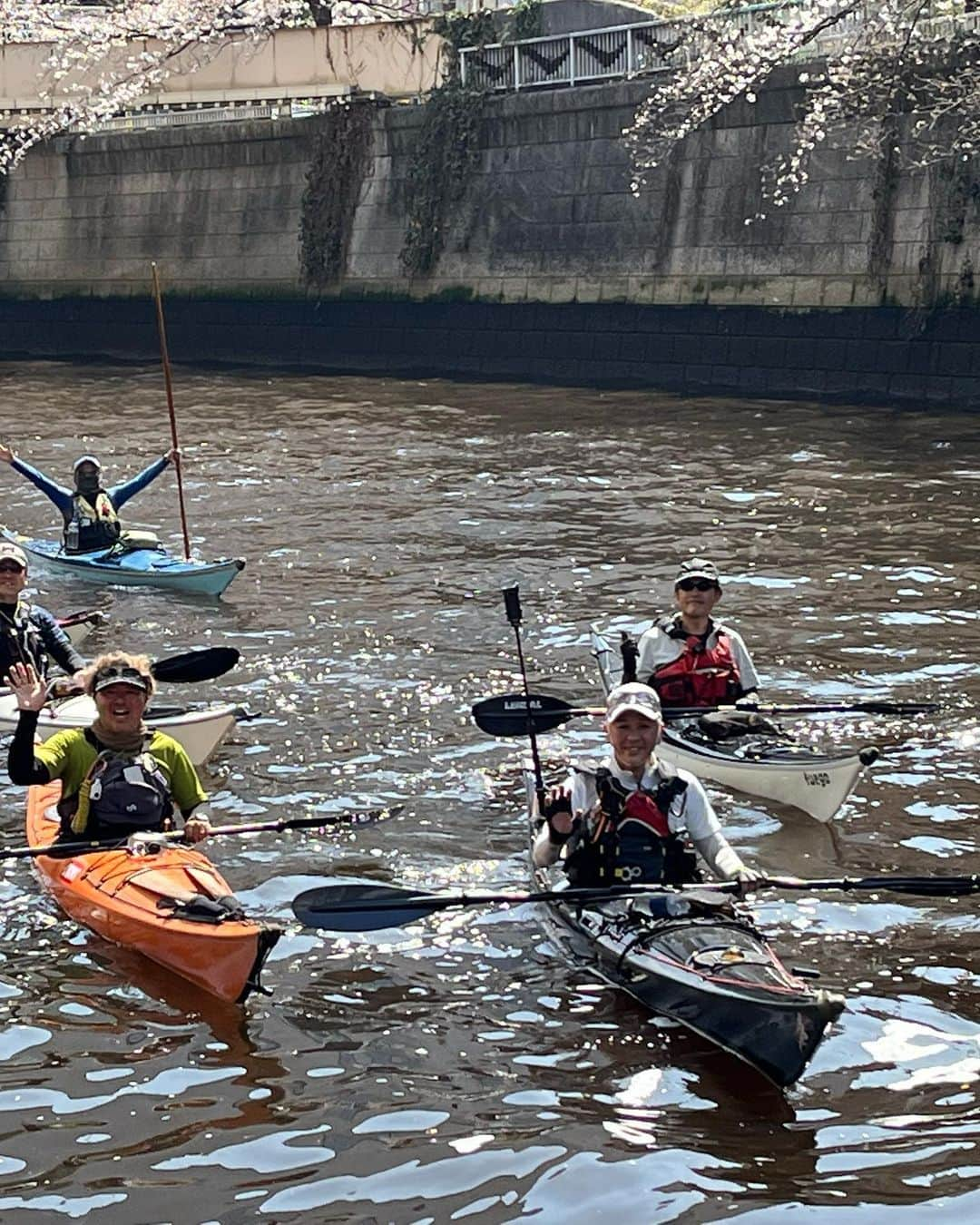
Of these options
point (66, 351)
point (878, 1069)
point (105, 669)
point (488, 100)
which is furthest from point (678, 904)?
point (66, 351)

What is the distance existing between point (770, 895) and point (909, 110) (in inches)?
748

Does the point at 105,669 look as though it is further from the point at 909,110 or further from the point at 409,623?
the point at 909,110

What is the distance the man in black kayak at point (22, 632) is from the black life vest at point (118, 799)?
2.74 meters

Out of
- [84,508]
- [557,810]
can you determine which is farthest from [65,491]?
[557,810]

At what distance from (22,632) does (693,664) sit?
431 centimetres

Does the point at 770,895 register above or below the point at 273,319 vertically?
below

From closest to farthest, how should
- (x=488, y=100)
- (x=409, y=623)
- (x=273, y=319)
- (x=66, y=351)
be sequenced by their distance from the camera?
(x=409, y=623) < (x=488, y=100) < (x=273, y=319) < (x=66, y=351)

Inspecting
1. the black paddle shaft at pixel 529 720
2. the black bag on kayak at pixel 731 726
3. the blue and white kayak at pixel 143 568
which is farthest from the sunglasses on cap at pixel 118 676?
the blue and white kayak at pixel 143 568

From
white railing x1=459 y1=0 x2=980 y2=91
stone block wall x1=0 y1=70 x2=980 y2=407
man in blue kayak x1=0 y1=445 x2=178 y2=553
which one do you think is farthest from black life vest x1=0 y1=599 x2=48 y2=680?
white railing x1=459 y1=0 x2=980 y2=91

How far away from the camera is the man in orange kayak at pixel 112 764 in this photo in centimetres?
884

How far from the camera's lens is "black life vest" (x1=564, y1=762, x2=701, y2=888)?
816 cm

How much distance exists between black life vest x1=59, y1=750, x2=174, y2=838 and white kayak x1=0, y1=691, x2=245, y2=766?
6.38 feet

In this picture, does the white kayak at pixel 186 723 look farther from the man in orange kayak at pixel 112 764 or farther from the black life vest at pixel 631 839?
the black life vest at pixel 631 839

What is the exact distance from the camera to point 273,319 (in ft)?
111
